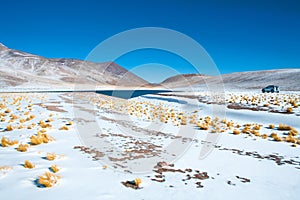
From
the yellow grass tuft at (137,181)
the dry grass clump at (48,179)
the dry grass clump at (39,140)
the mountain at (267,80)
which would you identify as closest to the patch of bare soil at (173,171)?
the yellow grass tuft at (137,181)

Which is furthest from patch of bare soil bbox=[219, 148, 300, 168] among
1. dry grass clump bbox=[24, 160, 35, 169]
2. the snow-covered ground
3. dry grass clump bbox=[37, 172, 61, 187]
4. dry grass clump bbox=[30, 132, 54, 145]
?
dry grass clump bbox=[30, 132, 54, 145]

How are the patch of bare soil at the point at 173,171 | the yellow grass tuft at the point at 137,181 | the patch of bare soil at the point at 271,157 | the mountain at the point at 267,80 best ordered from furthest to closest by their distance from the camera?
1. the mountain at the point at 267,80
2. the patch of bare soil at the point at 271,157
3. the patch of bare soil at the point at 173,171
4. the yellow grass tuft at the point at 137,181

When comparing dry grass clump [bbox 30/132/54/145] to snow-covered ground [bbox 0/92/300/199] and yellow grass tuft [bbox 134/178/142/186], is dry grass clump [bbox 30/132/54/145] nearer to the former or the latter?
snow-covered ground [bbox 0/92/300/199]

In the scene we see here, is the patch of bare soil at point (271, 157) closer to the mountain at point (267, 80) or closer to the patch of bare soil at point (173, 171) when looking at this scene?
the patch of bare soil at point (173, 171)

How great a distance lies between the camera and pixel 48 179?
5113 millimetres

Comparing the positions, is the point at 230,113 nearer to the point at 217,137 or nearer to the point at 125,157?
the point at 217,137

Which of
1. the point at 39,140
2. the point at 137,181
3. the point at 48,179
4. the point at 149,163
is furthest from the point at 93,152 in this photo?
the point at 137,181

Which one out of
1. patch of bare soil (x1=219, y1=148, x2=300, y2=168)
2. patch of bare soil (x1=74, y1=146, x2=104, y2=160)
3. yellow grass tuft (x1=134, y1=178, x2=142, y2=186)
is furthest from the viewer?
patch of bare soil (x1=219, y1=148, x2=300, y2=168)

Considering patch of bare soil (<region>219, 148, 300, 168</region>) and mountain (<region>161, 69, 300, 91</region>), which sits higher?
mountain (<region>161, 69, 300, 91</region>)

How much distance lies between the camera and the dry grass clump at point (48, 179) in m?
4.94

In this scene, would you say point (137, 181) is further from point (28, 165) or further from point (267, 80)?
point (267, 80)

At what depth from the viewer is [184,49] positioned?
14547 millimetres

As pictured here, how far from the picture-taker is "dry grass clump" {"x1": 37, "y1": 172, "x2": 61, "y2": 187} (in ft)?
16.2

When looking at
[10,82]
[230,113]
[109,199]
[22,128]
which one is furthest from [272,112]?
[10,82]
